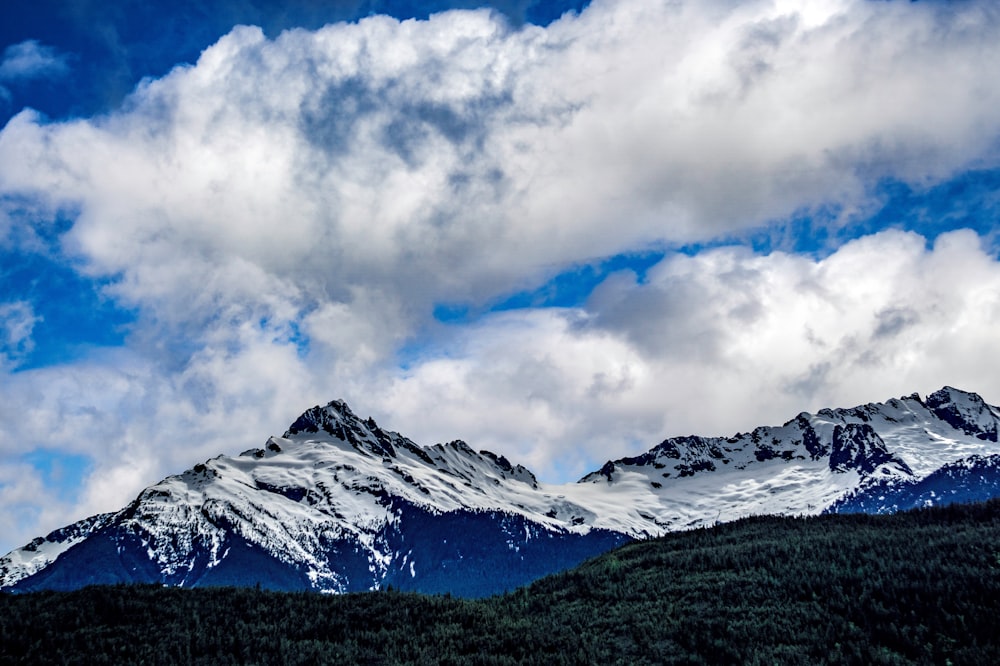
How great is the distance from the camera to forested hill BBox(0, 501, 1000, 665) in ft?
177

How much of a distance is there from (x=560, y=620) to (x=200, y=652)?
3030 centimetres

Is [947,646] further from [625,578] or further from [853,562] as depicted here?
[625,578]

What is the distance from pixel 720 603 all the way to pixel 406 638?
2733cm

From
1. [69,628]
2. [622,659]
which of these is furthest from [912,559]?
[69,628]

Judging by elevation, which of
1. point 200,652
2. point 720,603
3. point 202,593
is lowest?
point 720,603

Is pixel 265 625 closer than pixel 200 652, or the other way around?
pixel 200 652

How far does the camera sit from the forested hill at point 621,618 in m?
54.1

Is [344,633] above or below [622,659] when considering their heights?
above

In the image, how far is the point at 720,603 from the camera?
6600 cm

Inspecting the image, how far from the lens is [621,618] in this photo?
65562 mm

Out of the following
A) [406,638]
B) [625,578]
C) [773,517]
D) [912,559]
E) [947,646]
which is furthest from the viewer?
[773,517]

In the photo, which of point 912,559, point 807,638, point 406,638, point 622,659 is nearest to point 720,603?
point 807,638

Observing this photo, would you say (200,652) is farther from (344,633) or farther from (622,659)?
(622,659)

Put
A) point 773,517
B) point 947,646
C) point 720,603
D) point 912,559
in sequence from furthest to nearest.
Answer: point 773,517 → point 912,559 → point 720,603 → point 947,646
